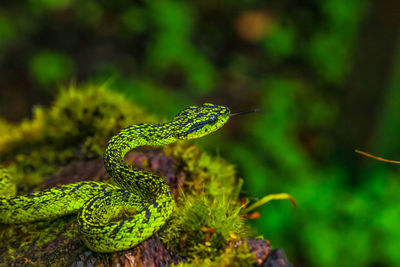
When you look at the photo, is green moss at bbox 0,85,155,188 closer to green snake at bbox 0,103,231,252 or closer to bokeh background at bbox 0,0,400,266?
green snake at bbox 0,103,231,252

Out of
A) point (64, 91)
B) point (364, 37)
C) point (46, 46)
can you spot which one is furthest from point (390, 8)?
point (46, 46)

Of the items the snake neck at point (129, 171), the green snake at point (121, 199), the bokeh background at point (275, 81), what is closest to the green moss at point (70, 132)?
the green snake at point (121, 199)

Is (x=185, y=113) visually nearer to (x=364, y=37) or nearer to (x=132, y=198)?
(x=132, y=198)

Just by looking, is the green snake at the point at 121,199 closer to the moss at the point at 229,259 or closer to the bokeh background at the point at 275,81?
the moss at the point at 229,259

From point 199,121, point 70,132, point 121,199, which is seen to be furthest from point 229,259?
point 70,132

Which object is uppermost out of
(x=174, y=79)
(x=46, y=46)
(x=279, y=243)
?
(x=46, y=46)

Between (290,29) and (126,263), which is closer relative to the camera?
(126,263)

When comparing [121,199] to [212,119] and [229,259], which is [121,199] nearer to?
[229,259]
